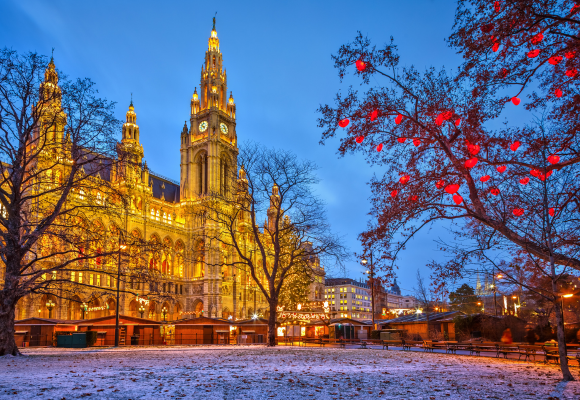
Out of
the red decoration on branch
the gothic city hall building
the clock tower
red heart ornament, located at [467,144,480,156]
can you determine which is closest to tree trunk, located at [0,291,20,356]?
red heart ornament, located at [467,144,480,156]

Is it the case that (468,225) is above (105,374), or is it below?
above

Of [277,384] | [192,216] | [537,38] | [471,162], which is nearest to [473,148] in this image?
[471,162]

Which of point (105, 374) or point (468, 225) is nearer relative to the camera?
point (105, 374)

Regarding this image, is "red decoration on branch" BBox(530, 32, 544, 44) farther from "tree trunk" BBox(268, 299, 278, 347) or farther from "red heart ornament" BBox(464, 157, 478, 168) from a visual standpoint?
"tree trunk" BBox(268, 299, 278, 347)

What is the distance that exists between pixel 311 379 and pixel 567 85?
939 cm

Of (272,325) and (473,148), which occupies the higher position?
(473,148)

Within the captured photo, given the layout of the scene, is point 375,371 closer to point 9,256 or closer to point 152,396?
point 152,396

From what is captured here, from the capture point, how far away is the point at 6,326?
1855 cm

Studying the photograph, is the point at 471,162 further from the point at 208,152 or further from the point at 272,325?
the point at 208,152

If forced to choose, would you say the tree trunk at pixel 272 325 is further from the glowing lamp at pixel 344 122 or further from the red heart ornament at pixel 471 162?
the red heart ornament at pixel 471 162

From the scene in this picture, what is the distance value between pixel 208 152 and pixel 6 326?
63.6 m

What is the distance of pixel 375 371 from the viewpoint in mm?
12430

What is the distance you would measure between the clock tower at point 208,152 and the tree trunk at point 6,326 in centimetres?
5655

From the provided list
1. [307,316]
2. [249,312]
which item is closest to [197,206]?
[249,312]
